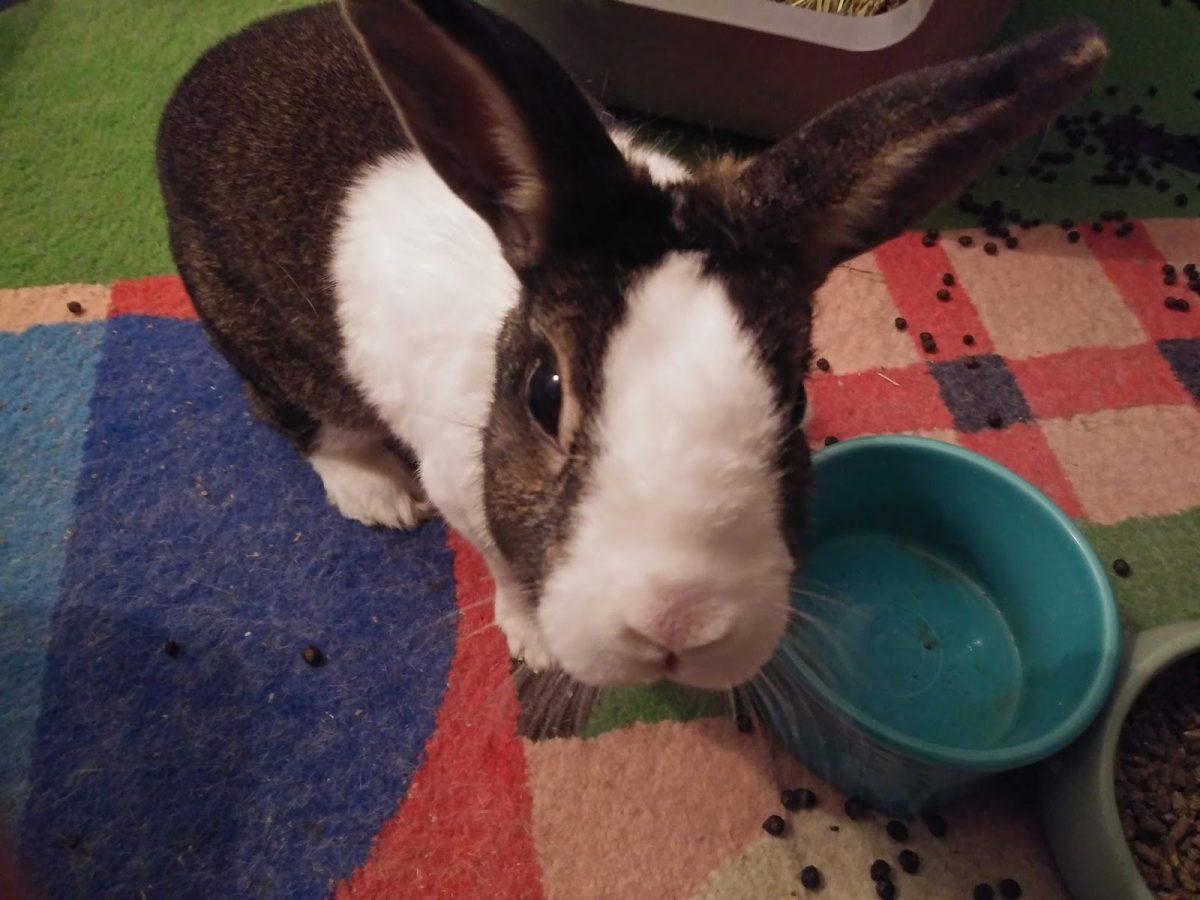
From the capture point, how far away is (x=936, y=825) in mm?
1264

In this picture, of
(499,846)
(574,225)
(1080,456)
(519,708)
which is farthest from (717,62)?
(499,846)

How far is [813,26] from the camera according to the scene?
1.72 m

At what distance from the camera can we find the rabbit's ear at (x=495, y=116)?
0.75 m

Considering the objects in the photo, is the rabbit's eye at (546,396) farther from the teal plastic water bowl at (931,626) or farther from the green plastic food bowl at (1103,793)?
the green plastic food bowl at (1103,793)

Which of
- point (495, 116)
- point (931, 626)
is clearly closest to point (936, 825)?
point (931, 626)

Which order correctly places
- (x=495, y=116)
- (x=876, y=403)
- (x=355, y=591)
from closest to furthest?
(x=495, y=116), (x=355, y=591), (x=876, y=403)

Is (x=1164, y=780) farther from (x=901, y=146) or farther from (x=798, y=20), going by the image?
(x=798, y=20)

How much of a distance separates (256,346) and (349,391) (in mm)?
197

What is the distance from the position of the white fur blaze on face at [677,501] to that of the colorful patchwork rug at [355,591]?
61 cm

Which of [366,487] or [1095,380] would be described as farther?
[1095,380]

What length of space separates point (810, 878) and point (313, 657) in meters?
0.82

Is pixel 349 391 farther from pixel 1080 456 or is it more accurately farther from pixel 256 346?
pixel 1080 456

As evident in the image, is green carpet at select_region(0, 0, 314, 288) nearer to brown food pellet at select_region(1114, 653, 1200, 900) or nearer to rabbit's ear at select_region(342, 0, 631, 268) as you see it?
rabbit's ear at select_region(342, 0, 631, 268)

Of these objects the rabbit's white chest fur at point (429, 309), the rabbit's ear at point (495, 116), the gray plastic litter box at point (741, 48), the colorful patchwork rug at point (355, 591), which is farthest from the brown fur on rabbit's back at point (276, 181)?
the gray plastic litter box at point (741, 48)
